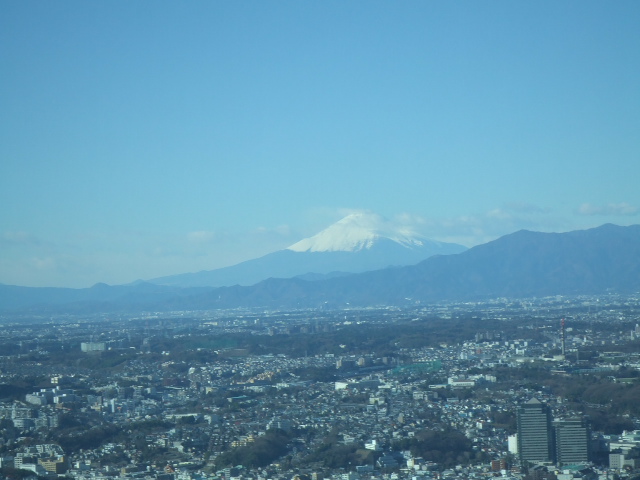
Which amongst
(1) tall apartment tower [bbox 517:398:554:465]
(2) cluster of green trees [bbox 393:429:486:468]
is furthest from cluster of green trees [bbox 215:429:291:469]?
(1) tall apartment tower [bbox 517:398:554:465]

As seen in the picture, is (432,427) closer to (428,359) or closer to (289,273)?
(428,359)

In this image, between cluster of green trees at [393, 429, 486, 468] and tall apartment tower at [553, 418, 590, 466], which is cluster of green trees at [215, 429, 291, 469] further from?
tall apartment tower at [553, 418, 590, 466]

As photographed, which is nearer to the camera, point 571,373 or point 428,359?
point 571,373

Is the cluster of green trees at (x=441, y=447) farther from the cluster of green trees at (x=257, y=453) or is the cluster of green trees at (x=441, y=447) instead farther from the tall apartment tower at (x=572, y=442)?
the cluster of green trees at (x=257, y=453)

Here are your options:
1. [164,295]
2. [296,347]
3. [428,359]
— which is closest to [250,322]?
[296,347]

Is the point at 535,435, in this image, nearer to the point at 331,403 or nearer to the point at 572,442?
the point at 572,442

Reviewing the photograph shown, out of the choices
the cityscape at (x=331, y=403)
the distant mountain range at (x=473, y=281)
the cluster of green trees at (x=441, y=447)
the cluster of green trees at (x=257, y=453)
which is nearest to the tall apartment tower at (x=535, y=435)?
the cityscape at (x=331, y=403)
